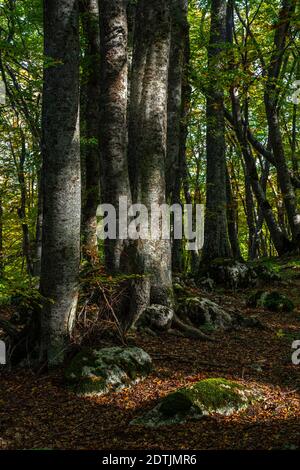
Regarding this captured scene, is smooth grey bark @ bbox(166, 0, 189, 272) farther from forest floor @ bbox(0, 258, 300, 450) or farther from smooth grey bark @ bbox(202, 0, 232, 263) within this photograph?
forest floor @ bbox(0, 258, 300, 450)

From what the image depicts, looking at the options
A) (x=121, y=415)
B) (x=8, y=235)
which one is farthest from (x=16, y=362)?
(x=8, y=235)

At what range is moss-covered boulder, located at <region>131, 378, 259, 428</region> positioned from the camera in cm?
448

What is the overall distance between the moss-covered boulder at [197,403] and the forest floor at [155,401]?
0.28 ft

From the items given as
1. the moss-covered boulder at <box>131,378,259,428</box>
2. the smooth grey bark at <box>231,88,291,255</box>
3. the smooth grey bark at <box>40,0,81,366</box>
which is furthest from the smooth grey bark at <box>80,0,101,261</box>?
the moss-covered boulder at <box>131,378,259,428</box>

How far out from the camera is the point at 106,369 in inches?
216

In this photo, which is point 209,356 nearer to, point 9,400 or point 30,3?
point 9,400

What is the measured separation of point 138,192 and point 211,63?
6.36 m

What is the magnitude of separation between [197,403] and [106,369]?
4.42 feet

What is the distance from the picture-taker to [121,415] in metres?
4.76

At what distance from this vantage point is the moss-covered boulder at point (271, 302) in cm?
1000

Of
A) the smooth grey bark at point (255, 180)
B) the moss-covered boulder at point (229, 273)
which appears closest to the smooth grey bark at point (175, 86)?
the moss-covered boulder at point (229, 273)

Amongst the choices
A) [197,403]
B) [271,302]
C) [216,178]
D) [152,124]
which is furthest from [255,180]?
[197,403]

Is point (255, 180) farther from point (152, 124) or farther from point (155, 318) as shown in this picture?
point (155, 318)

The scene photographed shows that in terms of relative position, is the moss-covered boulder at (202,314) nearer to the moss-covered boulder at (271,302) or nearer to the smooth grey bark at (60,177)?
the moss-covered boulder at (271,302)
